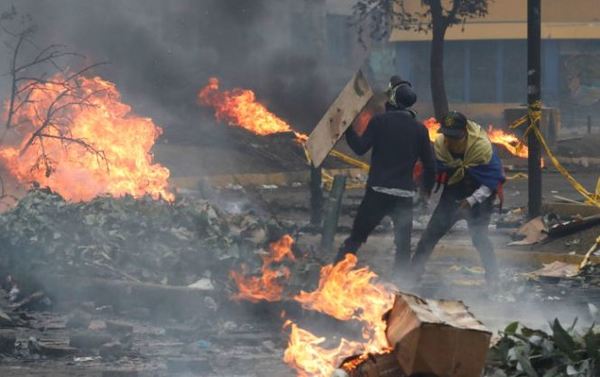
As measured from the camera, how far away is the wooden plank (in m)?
9.10

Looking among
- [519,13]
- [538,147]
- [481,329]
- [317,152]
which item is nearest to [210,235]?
[317,152]

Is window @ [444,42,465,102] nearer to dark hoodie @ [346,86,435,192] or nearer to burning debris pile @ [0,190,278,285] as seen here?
burning debris pile @ [0,190,278,285]

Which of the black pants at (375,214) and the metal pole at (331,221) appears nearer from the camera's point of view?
the black pants at (375,214)

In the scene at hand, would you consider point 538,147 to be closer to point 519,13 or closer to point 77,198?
point 77,198

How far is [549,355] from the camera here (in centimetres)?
593

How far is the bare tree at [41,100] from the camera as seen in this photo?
12.2m

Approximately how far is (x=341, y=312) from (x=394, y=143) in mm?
1956

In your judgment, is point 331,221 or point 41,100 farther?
point 41,100

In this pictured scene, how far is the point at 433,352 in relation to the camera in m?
5.32

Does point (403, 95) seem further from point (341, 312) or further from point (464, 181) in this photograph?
point (341, 312)

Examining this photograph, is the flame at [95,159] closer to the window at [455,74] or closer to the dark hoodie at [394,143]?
the dark hoodie at [394,143]

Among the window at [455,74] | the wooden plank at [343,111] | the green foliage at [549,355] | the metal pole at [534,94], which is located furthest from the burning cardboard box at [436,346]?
the window at [455,74]

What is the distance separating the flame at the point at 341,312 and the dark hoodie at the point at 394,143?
740 mm

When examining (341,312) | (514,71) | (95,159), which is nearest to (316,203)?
(95,159)
